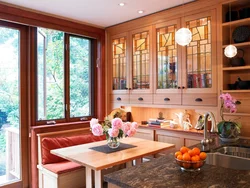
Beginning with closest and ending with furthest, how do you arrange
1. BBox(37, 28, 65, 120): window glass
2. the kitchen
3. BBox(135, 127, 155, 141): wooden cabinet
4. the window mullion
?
the kitchen → BBox(135, 127, 155, 141): wooden cabinet → BBox(37, 28, 65, 120): window glass → the window mullion

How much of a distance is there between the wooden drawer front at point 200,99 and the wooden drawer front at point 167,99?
10cm

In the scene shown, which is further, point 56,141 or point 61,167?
point 56,141

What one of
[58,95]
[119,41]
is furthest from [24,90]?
[119,41]

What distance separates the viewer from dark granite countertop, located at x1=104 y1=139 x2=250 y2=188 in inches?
52.0

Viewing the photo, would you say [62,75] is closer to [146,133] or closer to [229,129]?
[146,133]

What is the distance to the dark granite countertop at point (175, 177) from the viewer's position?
1321mm

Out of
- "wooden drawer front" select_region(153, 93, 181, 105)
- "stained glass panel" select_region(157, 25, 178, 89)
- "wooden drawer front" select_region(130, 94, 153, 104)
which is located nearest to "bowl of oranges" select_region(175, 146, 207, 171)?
"wooden drawer front" select_region(153, 93, 181, 105)

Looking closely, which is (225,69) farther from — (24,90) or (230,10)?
(24,90)

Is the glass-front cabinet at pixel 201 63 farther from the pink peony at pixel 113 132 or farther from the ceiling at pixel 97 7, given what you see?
the pink peony at pixel 113 132

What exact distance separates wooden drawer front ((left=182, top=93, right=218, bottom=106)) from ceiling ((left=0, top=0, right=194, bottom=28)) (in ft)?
4.23

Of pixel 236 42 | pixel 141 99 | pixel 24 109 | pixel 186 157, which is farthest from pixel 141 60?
pixel 186 157

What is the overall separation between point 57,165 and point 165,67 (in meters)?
2.07

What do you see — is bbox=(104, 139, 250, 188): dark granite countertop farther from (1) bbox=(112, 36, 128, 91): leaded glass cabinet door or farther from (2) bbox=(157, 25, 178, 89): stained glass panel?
(1) bbox=(112, 36, 128, 91): leaded glass cabinet door

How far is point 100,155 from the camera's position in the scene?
2.50 m
